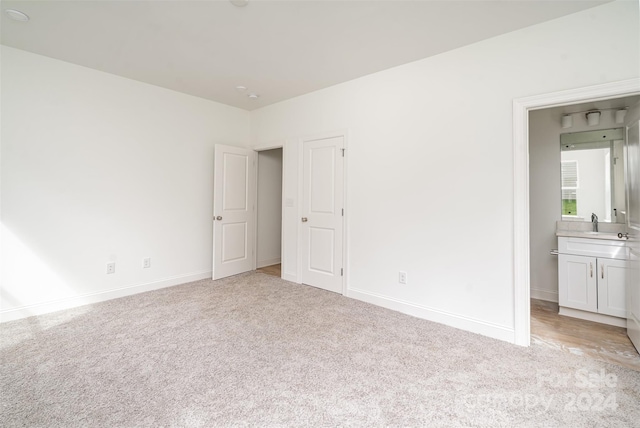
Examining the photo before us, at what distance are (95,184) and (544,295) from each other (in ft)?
18.4

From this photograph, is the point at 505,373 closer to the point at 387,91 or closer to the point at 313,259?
the point at 313,259

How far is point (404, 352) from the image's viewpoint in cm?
232

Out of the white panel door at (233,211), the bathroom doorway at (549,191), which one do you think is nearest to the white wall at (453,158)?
the bathroom doorway at (549,191)

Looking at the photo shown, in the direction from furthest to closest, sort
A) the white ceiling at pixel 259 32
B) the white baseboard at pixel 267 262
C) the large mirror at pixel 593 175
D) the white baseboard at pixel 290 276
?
1. the white baseboard at pixel 267 262
2. the white baseboard at pixel 290 276
3. the large mirror at pixel 593 175
4. the white ceiling at pixel 259 32

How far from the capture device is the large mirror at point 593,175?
3.21 metres

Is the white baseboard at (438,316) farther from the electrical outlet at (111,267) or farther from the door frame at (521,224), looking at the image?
the electrical outlet at (111,267)

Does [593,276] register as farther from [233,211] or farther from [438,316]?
[233,211]

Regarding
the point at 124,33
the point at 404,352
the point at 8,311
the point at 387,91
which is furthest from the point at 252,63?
the point at 8,311

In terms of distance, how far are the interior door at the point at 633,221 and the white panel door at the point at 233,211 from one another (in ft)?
14.5

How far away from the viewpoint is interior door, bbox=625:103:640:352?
232 centimetres

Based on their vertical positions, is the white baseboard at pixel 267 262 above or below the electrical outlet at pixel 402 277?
below

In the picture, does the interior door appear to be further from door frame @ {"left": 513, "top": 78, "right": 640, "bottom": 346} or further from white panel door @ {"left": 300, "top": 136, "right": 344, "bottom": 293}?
white panel door @ {"left": 300, "top": 136, "right": 344, "bottom": 293}

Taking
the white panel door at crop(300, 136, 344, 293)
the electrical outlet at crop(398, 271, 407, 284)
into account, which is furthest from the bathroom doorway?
the white panel door at crop(300, 136, 344, 293)

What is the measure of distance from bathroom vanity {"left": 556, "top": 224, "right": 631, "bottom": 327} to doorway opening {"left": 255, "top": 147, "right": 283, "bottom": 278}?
3870 mm
